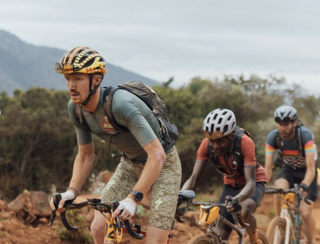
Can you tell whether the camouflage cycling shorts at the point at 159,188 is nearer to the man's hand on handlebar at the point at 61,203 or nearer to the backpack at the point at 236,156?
the man's hand on handlebar at the point at 61,203

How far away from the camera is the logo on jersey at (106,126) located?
4.62 meters

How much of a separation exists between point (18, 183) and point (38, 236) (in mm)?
9873

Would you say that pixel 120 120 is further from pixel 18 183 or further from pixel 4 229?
pixel 18 183

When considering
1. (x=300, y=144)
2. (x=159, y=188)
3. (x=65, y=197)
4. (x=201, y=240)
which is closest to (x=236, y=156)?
(x=201, y=240)

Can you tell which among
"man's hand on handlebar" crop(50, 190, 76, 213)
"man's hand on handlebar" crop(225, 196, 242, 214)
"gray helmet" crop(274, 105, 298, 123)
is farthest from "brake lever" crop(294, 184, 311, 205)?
"man's hand on handlebar" crop(50, 190, 76, 213)

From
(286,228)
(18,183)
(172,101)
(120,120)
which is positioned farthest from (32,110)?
(120,120)

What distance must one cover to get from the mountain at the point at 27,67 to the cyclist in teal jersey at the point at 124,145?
41256 millimetres

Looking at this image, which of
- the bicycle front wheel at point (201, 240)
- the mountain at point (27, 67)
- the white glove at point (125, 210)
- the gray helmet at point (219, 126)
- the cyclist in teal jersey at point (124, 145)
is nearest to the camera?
the white glove at point (125, 210)

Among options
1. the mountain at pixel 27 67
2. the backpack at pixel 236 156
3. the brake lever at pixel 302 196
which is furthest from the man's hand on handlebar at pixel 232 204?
the mountain at pixel 27 67

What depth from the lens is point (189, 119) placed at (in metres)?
19.4

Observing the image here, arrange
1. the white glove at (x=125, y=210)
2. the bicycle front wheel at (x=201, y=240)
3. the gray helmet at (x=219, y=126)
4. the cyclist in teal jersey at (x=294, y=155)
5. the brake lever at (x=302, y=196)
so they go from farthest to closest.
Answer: the cyclist in teal jersey at (x=294, y=155) < the brake lever at (x=302, y=196) < the gray helmet at (x=219, y=126) < the bicycle front wheel at (x=201, y=240) < the white glove at (x=125, y=210)

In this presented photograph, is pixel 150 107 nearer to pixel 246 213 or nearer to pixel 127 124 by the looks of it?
pixel 127 124

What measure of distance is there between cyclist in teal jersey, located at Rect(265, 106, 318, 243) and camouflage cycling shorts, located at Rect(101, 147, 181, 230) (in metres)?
3.67

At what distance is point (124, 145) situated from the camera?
4871mm
